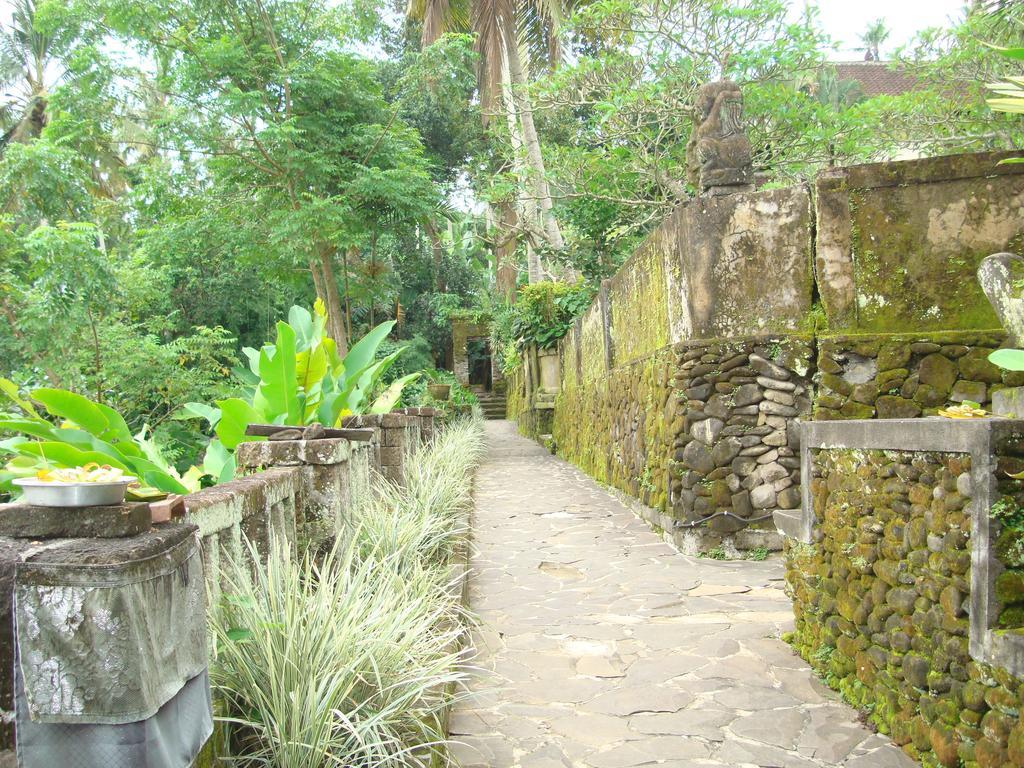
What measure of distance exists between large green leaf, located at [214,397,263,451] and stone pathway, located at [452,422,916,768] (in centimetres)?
192

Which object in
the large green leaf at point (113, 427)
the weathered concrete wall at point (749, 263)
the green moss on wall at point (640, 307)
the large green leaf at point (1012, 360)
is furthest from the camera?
the green moss on wall at point (640, 307)

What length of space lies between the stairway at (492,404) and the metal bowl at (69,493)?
2767cm

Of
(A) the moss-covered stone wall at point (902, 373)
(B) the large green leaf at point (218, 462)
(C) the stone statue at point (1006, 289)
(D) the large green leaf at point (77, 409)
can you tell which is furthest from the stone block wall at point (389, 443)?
(C) the stone statue at point (1006, 289)

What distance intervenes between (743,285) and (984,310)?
1.68 meters

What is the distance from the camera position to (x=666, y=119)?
1101 cm

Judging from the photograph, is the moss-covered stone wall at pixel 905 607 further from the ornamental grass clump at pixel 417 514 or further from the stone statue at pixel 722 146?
the stone statue at pixel 722 146

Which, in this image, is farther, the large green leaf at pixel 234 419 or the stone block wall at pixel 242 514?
the large green leaf at pixel 234 419

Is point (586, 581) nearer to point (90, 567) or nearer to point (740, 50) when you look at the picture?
point (90, 567)

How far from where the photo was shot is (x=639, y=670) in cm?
393

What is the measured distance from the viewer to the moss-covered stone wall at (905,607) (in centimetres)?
249

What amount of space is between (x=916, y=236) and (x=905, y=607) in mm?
3686

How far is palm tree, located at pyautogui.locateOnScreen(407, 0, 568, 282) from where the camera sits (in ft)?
52.0

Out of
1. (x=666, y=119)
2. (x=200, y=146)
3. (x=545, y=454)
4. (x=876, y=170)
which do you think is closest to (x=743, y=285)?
(x=876, y=170)

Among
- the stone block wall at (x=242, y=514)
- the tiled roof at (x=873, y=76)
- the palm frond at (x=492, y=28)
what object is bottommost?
the stone block wall at (x=242, y=514)
